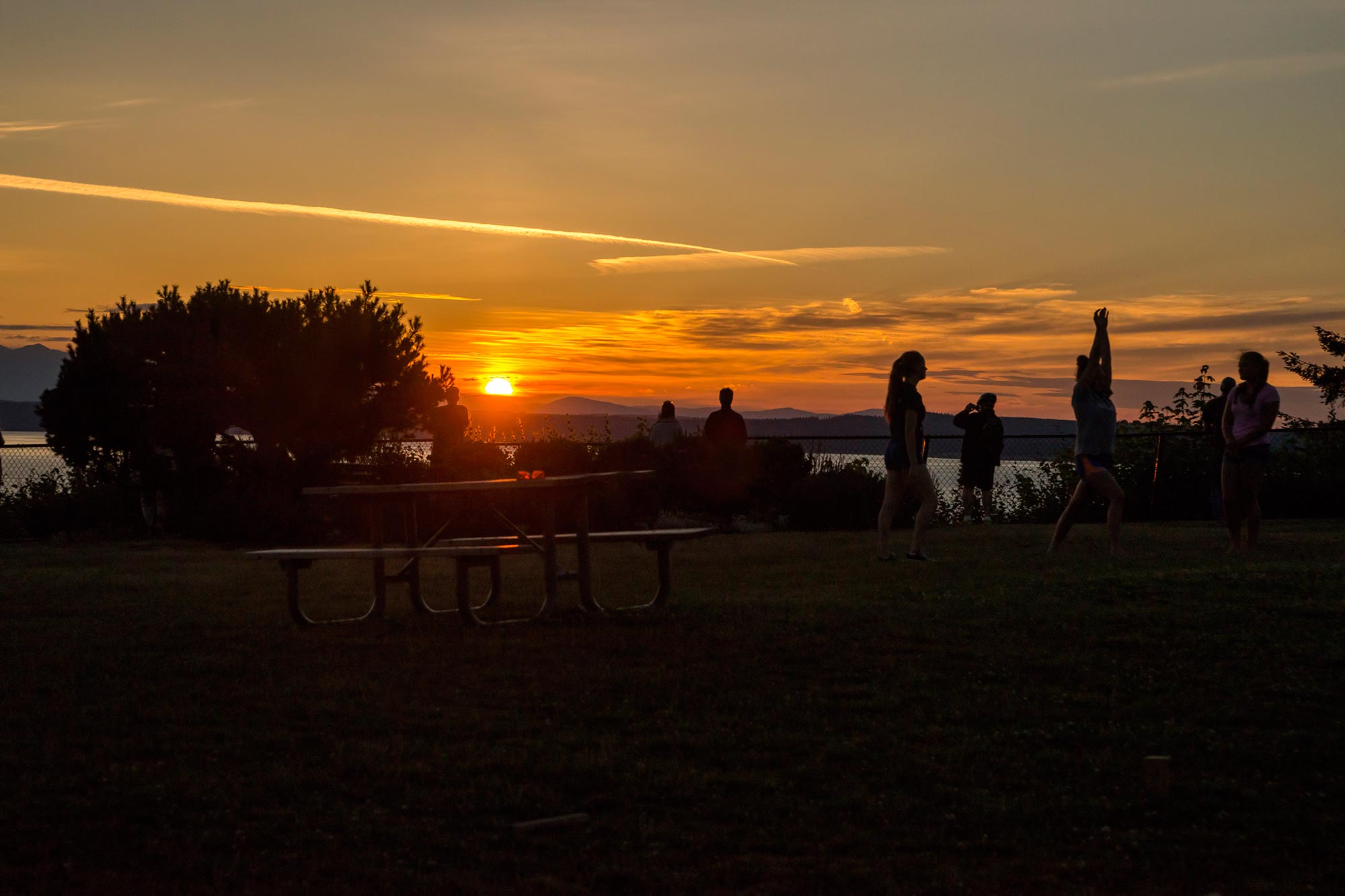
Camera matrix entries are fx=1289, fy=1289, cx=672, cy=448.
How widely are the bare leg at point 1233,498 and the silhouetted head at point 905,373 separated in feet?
11.1

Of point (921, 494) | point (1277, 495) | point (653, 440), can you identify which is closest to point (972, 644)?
point (921, 494)

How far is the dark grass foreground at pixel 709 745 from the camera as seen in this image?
433 cm

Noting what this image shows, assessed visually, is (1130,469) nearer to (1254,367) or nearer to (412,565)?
(1254,367)

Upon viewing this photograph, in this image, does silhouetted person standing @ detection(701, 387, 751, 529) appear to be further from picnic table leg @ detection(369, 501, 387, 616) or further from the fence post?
picnic table leg @ detection(369, 501, 387, 616)

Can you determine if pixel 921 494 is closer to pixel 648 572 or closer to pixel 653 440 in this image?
pixel 648 572

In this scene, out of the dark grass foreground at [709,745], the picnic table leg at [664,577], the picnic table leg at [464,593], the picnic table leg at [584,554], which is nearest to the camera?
the dark grass foreground at [709,745]

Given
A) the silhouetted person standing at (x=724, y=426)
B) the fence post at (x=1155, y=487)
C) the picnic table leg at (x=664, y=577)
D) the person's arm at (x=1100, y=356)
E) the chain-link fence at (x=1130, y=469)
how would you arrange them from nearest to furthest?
the picnic table leg at (x=664, y=577)
the person's arm at (x=1100, y=356)
the silhouetted person standing at (x=724, y=426)
the chain-link fence at (x=1130, y=469)
the fence post at (x=1155, y=487)

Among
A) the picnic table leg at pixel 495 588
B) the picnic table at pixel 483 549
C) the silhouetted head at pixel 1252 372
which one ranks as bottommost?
the picnic table leg at pixel 495 588

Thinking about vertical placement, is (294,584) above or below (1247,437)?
below

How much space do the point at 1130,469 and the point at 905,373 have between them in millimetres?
11884

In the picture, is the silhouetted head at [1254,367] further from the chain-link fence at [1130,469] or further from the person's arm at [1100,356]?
the chain-link fence at [1130,469]

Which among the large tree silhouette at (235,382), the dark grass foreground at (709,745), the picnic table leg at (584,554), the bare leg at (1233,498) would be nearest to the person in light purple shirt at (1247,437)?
the bare leg at (1233,498)

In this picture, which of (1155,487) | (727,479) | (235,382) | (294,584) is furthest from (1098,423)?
(235,382)

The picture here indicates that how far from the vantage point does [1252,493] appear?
13.2 meters
